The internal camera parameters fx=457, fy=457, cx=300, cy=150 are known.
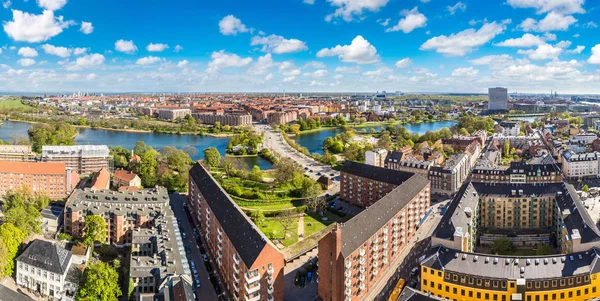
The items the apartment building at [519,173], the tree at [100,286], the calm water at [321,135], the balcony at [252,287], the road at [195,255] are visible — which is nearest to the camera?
the balcony at [252,287]

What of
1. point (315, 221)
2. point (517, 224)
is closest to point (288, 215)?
point (315, 221)

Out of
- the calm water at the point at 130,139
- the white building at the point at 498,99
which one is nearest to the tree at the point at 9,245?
the calm water at the point at 130,139

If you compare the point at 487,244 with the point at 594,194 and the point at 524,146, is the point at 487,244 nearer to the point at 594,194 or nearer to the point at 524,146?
the point at 594,194

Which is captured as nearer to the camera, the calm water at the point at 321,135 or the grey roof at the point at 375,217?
the grey roof at the point at 375,217

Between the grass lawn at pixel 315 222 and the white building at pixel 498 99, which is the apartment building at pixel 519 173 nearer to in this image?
the grass lawn at pixel 315 222

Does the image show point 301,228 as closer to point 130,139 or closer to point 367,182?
point 367,182

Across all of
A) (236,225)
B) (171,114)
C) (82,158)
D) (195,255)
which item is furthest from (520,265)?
(171,114)

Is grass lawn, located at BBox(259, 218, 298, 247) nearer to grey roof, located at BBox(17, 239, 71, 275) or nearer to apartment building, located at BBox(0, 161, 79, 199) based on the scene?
grey roof, located at BBox(17, 239, 71, 275)
